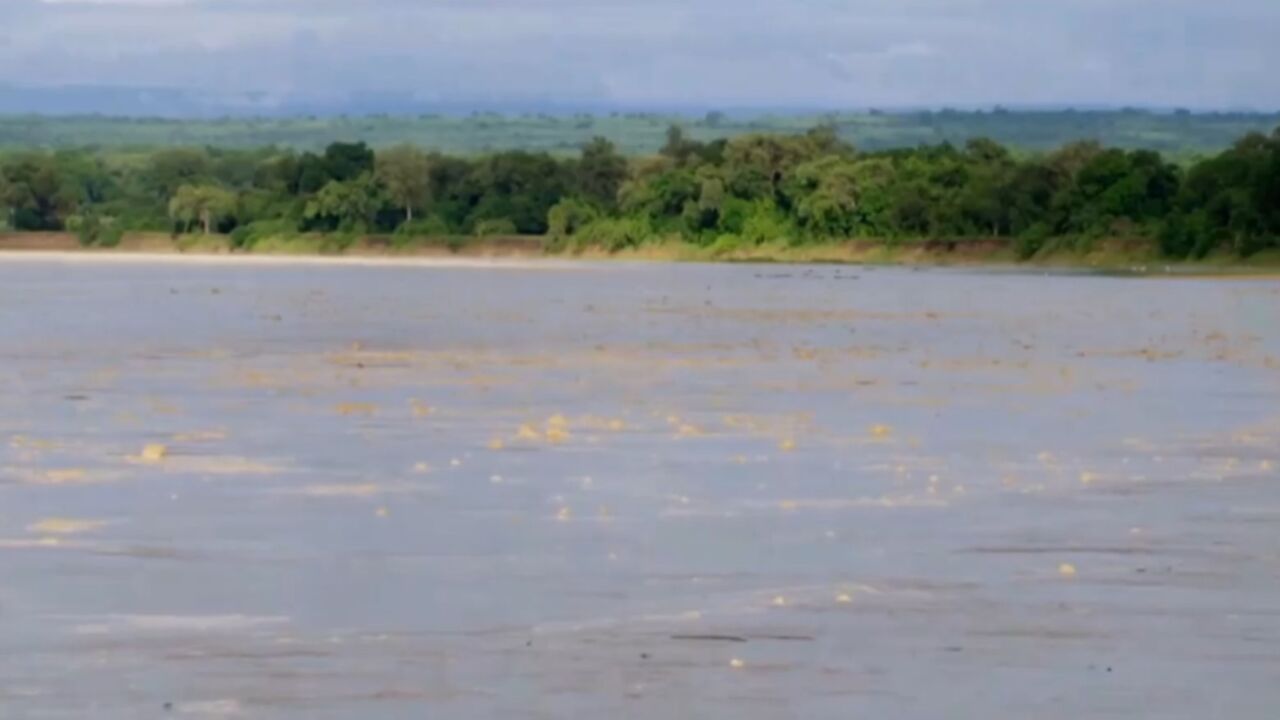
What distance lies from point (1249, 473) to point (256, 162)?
163 metres

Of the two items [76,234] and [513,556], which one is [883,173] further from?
[513,556]

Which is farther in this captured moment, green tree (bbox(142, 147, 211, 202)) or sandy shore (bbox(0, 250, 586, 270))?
green tree (bbox(142, 147, 211, 202))

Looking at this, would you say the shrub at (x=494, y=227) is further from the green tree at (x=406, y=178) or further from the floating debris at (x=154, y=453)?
the floating debris at (x=154, y=453)

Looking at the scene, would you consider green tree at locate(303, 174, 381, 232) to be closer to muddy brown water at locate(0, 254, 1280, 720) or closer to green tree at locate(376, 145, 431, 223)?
green tree at locate(376, 145, 431, 223)

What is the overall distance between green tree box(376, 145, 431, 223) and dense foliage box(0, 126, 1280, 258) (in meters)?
0.07

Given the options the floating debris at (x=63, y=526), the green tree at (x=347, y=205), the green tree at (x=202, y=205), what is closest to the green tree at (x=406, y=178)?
the green tree at (x=347, y=205)

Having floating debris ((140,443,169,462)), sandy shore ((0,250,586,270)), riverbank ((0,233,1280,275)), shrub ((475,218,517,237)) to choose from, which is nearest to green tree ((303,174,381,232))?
riverbank ((0,233,1280,275))

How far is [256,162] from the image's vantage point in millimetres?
183125

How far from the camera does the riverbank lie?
11038 cm

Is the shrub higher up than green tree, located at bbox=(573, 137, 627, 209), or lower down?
lower down

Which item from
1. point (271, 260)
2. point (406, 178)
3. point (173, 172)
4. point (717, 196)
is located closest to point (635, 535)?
point (717, 196)

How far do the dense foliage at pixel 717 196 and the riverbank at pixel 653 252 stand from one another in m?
0.46

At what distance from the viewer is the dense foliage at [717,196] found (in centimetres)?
11088

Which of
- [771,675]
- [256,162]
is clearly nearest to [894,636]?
[771,675]
